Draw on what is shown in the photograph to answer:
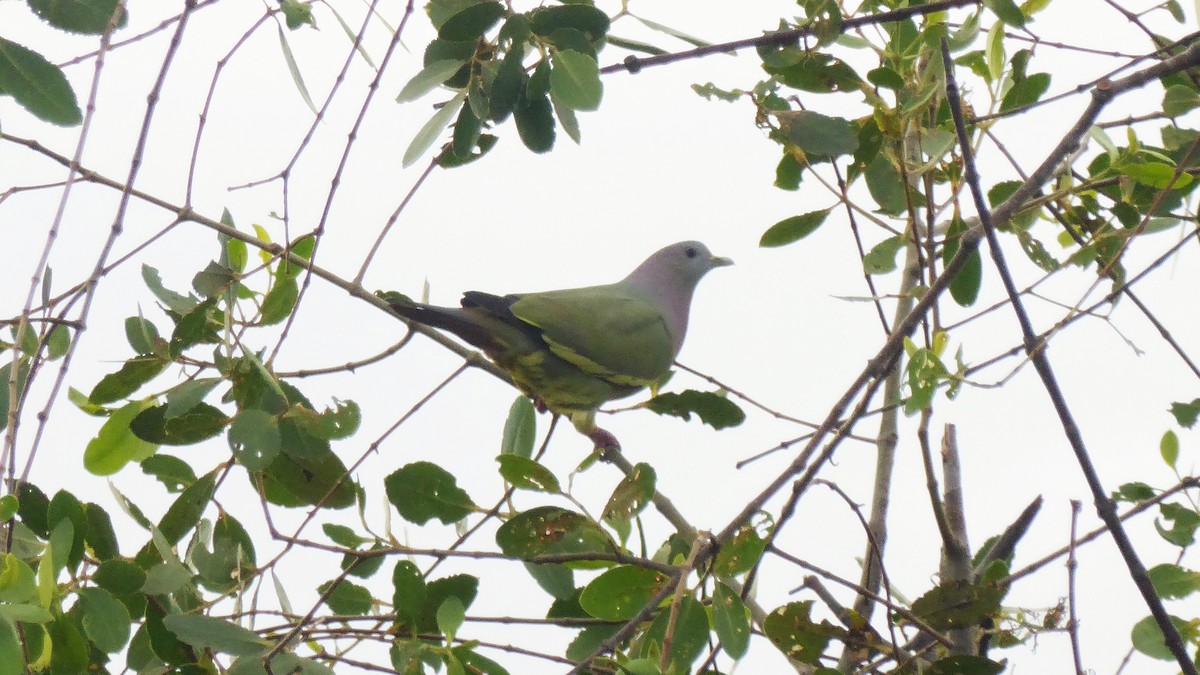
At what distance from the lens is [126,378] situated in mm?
2582

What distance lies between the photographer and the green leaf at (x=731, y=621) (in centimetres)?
216

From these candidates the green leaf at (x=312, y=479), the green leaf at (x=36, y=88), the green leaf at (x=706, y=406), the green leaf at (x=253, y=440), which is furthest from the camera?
the green leaf at (x=706, y=406)

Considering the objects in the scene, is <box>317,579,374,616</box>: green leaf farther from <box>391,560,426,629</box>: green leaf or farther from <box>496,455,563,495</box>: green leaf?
<box>496,455,563,495</box>: green leaf

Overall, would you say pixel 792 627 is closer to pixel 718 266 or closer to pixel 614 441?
pixel 614 441

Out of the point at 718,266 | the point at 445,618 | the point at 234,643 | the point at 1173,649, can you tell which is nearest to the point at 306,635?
the point at 234,643

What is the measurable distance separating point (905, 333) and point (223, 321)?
144 centimetres

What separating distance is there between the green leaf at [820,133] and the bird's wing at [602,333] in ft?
5.00

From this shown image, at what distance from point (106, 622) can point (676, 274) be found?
3533 mm

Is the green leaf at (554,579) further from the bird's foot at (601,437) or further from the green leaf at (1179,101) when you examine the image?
the bird's foot at (601,437)

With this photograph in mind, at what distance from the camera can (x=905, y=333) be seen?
2.36m

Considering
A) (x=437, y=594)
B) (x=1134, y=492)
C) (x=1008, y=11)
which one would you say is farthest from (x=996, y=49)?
(x=437, y=594)

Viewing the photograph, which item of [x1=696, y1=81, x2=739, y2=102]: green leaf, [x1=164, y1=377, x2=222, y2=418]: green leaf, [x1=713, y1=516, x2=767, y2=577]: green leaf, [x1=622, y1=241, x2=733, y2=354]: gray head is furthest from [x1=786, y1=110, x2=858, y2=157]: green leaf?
[x1=622, y1=241, x2=733, y2=354]: gray head

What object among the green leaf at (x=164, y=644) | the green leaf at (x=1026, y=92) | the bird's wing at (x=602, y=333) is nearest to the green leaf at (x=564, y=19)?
the green leaf at (x=1026, y=92)

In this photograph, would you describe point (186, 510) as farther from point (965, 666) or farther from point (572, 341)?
point (572, 341)
